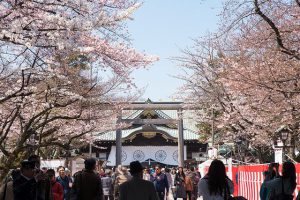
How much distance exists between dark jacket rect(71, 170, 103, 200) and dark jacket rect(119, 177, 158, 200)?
1.33 metres

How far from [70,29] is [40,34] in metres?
0.50

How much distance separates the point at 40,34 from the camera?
869cm

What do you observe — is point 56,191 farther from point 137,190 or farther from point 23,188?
point 137,190

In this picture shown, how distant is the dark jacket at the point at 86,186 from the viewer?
8.27 meters

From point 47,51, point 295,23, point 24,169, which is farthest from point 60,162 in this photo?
point 24,169

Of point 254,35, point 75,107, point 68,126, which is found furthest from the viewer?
point 68,126

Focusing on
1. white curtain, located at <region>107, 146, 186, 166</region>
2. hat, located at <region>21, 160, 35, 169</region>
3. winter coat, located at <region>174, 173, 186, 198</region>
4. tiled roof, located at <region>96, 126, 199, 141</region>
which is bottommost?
winter coat, located at <region>174, 173, 186, 198</region>

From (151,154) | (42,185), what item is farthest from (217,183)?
(151,154)

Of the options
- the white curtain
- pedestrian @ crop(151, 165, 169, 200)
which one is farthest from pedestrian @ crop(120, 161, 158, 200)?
the white curtain

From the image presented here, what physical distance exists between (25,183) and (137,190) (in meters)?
1.42

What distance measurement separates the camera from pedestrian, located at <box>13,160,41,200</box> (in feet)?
22.8

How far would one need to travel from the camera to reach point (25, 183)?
6988 millimetres

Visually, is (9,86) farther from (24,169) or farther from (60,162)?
(60,162)

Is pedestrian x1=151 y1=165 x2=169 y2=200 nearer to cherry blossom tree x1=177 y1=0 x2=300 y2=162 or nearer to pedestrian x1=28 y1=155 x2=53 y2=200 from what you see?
cherry blossom tree x1=177 y1=0 x2=300 y2=162
